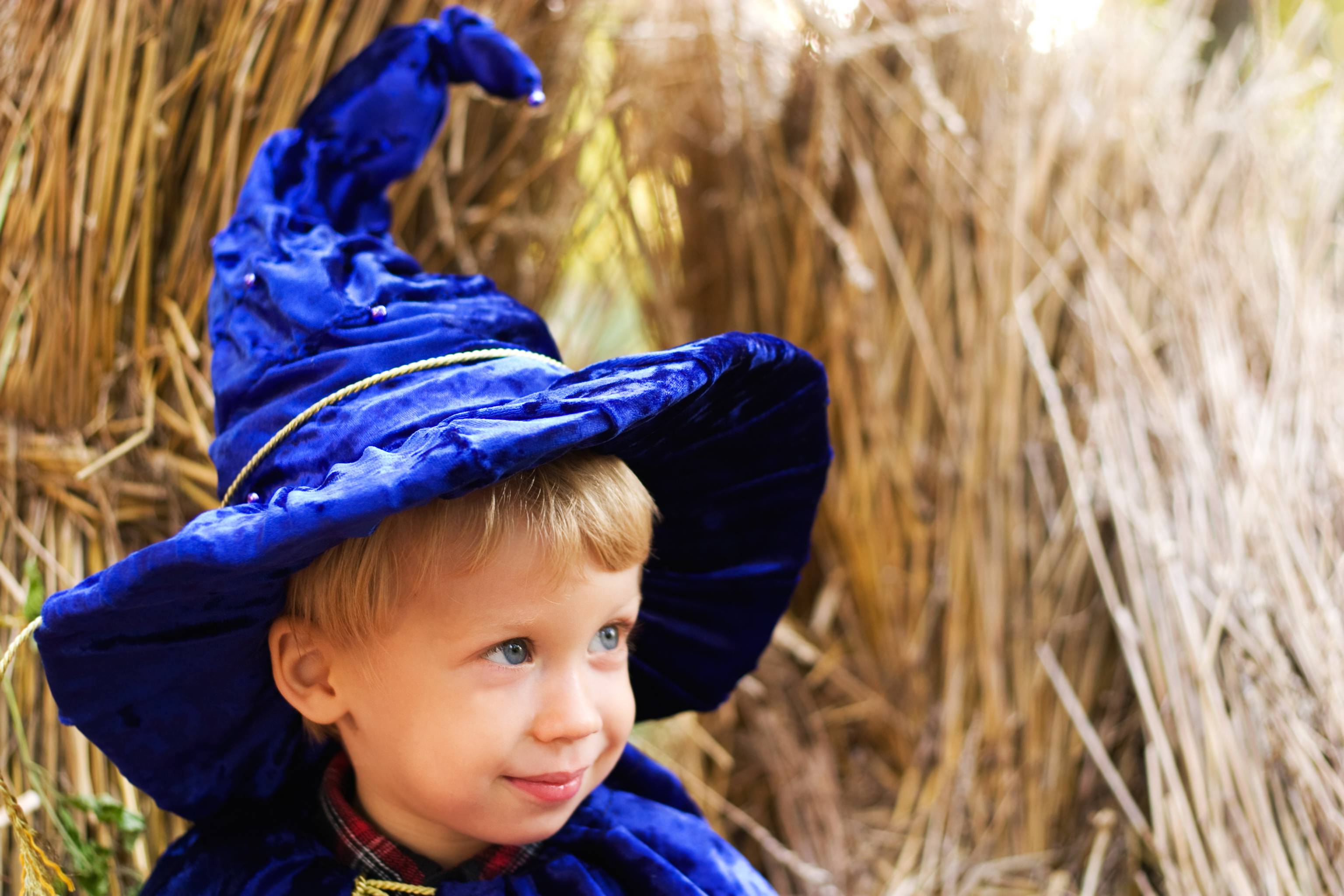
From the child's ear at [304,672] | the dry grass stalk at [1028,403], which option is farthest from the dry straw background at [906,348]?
the child's ear at [304,672]

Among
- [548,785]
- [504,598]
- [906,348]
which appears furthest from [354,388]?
[906,348]

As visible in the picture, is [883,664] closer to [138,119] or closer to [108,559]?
[108,559]

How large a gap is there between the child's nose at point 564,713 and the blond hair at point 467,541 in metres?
0.08

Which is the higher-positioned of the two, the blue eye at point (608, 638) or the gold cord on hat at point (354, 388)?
the gold cord on hat at point (354, 388)

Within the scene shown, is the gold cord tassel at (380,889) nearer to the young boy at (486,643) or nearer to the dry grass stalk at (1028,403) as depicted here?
the young boy at (486,643)

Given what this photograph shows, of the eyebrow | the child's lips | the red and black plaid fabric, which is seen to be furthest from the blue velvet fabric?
the eyebrow

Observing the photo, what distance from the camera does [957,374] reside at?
1526mm

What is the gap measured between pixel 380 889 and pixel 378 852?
0.14 ft

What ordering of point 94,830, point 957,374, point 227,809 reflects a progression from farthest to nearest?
point 957,374, point 94,830, point 227,809

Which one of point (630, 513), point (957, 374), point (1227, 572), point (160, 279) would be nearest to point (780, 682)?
point (957, 374)

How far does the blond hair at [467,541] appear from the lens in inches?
30.4

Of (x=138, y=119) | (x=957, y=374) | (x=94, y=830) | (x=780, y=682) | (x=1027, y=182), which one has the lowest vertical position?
(x=780, y=682)

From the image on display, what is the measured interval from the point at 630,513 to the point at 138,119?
689 mm

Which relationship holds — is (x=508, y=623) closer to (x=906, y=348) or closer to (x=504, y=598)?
(x=504, y=598)
